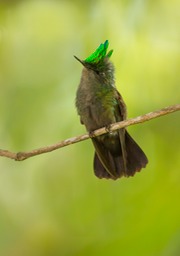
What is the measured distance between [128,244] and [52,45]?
2340mm

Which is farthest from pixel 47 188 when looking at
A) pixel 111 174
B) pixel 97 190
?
pixel 111 174

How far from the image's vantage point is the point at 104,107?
4.28 metres

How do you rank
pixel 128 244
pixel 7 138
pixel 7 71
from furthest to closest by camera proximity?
pixel 7 71 < pixel 7 138 < pixel 128 244

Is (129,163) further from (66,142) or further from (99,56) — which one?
(66,142)

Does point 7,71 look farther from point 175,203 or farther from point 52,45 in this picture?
point 175,203

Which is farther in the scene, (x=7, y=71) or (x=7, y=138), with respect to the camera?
(x=7, y=71)

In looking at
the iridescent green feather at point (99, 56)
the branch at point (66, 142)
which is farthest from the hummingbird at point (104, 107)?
the branch at point (66, 142)

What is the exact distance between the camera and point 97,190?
4766 mm

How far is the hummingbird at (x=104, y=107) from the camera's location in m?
4.23

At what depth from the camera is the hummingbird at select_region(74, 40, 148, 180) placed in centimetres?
423

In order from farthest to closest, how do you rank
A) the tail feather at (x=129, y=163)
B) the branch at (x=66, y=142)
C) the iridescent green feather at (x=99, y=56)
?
the tail feather at (x=129, y=163)
the iridescent green feather at (x=99, y=56)
the branch at (x=66, y=142)

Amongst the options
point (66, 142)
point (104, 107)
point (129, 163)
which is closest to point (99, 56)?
point (104, 107)

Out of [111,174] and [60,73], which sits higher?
Answer: [60,73]

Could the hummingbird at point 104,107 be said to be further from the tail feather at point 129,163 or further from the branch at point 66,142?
the branch at point 66,142
